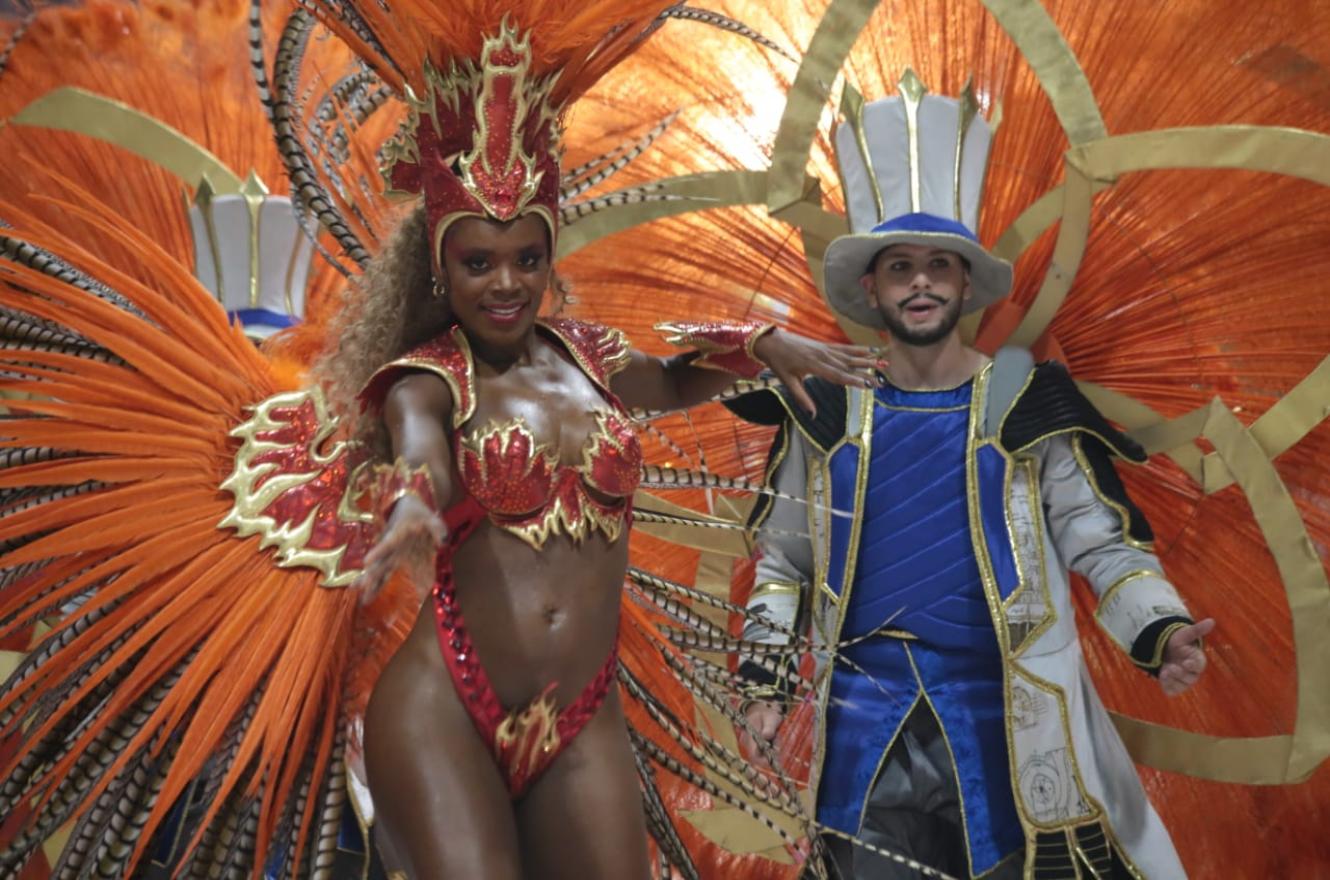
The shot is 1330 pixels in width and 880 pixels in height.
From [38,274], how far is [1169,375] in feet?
8.15

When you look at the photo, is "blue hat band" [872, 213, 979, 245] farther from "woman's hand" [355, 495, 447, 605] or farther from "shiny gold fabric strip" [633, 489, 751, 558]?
"woman's hand" [355, 495, 447, 605]

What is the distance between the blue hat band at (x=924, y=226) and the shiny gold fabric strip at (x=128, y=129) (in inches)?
67.8

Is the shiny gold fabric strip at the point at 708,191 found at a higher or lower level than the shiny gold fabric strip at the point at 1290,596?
higher

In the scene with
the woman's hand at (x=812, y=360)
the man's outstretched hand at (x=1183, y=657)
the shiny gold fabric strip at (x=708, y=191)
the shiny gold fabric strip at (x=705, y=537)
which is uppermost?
the shiny gold fabric strip at (x=708, y=191)

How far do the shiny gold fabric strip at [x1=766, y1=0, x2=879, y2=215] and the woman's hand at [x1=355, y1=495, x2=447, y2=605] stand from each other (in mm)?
2054

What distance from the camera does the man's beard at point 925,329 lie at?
12.2 feet

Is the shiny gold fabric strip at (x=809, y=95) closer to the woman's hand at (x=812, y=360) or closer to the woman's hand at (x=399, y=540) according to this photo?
the woman's hand at (x=812, y=360)

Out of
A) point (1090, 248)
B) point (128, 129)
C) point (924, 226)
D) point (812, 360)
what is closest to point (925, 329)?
point (924, 226)

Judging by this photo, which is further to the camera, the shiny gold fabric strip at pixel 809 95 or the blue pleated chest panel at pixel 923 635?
the shiny gold fabric strip at pixel 809 95

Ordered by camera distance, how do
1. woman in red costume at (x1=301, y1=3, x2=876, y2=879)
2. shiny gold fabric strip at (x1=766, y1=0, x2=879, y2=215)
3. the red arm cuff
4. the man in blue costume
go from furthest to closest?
shiny gold fabric strip at (x1=766, y1=0, x2=879, y2=215), the man in blue costume, woman in red costume at (x1=301, y1=3, x2=876, y2=879), the red arm cuff

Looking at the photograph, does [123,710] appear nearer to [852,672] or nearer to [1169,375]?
[852,672]

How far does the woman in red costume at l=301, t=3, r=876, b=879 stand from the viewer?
7.76 feet

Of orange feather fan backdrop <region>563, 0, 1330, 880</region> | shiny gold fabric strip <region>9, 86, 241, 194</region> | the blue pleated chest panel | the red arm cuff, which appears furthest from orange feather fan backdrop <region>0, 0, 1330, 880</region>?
the red arm cuff

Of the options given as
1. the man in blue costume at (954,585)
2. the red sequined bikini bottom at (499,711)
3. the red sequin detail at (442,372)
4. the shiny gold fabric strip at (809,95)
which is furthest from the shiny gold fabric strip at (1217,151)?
the red sequined bikini bottom at (499,711)
